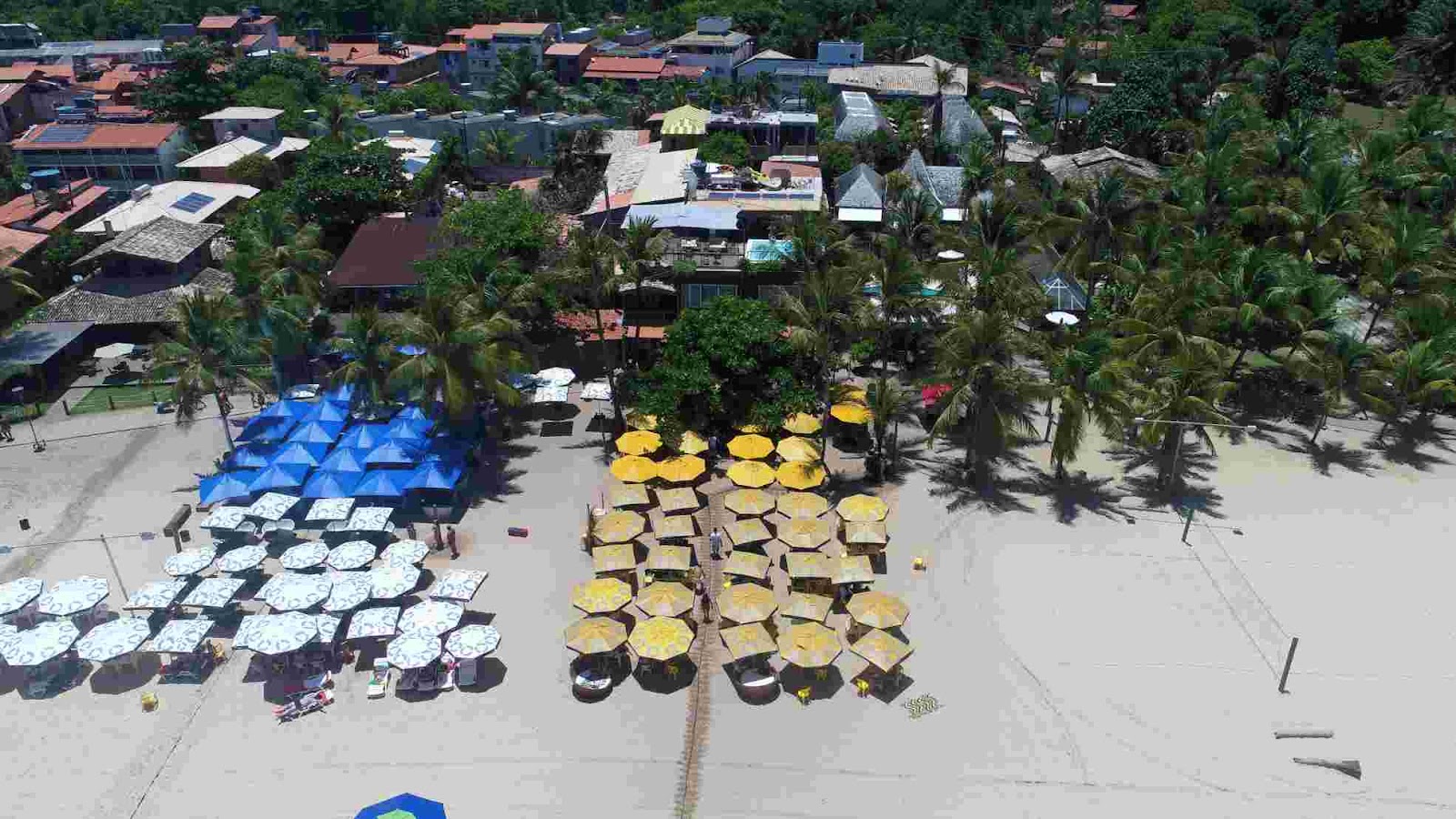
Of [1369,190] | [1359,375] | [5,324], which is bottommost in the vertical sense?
[5,324]

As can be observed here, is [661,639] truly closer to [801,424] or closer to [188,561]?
[801,424]

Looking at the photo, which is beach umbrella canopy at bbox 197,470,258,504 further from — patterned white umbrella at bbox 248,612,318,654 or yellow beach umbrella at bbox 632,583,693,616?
yellow beach umbrella at bbox 632,583,693,616

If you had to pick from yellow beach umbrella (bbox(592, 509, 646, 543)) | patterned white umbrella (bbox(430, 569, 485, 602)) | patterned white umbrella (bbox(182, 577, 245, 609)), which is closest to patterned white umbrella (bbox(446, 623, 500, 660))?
patterned white umbrella (bbox(430, 569, 485, 602))

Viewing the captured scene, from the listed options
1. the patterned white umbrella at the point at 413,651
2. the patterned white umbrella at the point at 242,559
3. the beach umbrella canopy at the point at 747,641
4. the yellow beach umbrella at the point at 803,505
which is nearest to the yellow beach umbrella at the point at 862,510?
the yellow beach umbrella at the point at 803,505

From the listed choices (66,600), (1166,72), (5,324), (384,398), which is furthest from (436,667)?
(1166,72)

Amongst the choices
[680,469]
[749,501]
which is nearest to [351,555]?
[680,469]

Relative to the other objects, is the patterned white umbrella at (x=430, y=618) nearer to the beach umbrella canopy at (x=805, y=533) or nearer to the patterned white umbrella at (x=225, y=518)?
the patterned white umbrella at (x=225, y=518)

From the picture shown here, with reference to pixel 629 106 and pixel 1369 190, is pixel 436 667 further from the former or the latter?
pixel 629 106
